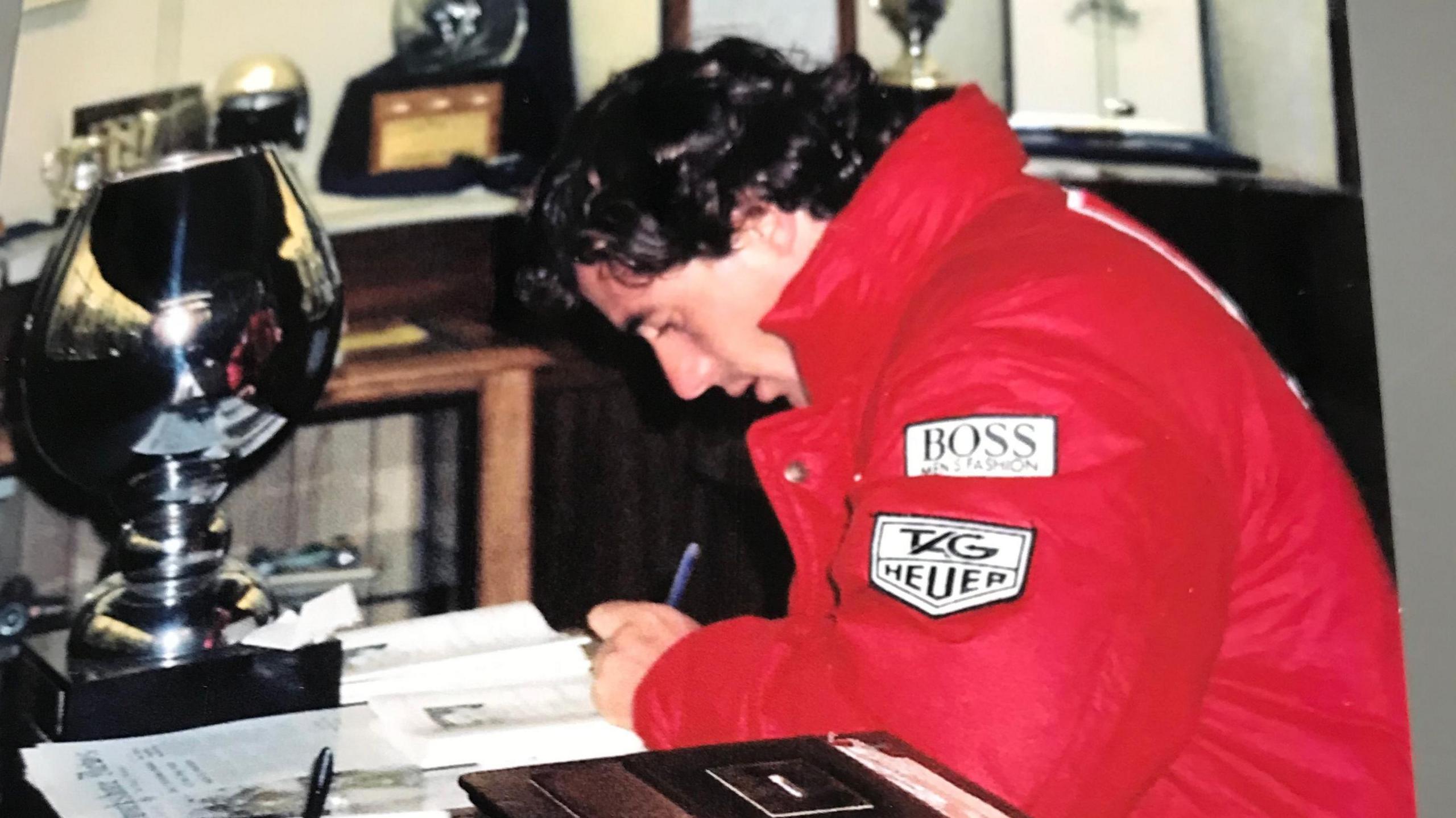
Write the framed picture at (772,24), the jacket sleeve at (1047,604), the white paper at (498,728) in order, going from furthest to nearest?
the framed picture at (772,24) < the white paper at (498,728) < the jacket sleeve at (1047,604)

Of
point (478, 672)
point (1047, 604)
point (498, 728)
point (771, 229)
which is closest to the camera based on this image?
point (1047, 604)

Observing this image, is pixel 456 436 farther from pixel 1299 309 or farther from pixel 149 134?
pixel 1299 309

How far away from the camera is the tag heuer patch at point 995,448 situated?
2.14 feet

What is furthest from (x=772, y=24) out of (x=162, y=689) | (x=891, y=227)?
(x=162, y=689)

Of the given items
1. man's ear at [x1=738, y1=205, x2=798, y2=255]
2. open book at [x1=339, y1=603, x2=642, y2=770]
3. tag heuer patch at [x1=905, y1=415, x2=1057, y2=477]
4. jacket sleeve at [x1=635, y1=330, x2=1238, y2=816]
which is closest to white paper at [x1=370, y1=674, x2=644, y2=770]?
open book at [x1=339, y1=603, x2=642, y2=770]

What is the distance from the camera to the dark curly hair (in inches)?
38.2

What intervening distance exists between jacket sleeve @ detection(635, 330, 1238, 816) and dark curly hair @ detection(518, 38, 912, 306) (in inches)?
12.0

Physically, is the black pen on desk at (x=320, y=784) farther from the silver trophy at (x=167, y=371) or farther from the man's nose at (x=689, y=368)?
the man's nose at (x=689, y=368)

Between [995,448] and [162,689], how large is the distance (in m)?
0.53

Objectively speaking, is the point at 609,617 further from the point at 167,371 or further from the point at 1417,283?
the point at 1417,283

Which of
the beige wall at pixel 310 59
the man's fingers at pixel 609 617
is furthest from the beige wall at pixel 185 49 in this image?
the man's fingers at pixel 609 617

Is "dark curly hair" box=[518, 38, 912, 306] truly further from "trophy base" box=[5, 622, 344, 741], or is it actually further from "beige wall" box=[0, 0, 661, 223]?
"trophy base" box=[5, 622, 344, 741]

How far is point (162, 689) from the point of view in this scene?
79 centimetres

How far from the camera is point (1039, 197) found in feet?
2.81
